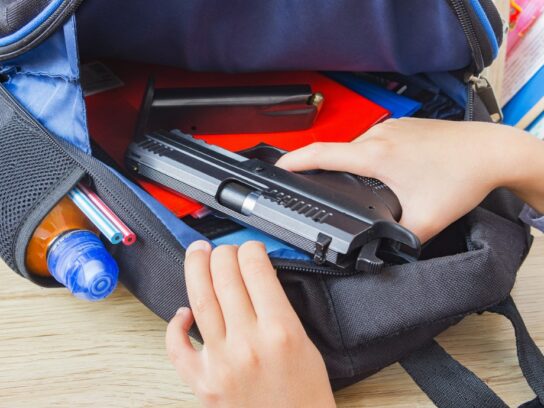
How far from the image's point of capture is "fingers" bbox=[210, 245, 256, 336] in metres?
0.48

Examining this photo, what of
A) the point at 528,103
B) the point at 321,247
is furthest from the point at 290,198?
the point at 528,103

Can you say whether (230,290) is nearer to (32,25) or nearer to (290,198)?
(290,198)

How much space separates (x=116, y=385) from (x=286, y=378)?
0.56 ft

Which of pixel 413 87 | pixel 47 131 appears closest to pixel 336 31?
pixel 413 87

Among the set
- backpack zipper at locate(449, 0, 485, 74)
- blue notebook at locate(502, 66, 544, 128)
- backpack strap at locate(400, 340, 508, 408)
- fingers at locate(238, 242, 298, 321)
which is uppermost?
backpack zipper at locate(449, 0, 485, 74)

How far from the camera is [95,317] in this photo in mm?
629

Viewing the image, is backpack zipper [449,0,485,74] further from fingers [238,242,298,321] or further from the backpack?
fingers [238,242,298,321]

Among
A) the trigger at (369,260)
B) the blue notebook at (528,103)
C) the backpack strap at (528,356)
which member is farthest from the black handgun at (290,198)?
the blue notebook at (528,103)

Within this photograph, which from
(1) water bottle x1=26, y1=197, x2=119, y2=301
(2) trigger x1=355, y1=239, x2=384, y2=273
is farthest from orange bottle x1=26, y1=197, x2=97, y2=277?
(2) trigger x1=355, y1=239, x2=384, y2=273

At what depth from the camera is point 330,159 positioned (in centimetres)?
61

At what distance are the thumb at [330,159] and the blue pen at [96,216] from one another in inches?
6.4

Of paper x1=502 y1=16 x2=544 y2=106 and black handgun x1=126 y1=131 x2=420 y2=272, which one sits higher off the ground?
paper x1=502 y1=16 x2=544 y2=106

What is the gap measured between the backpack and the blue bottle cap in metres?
0.02

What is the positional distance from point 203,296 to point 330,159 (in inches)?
7.3
